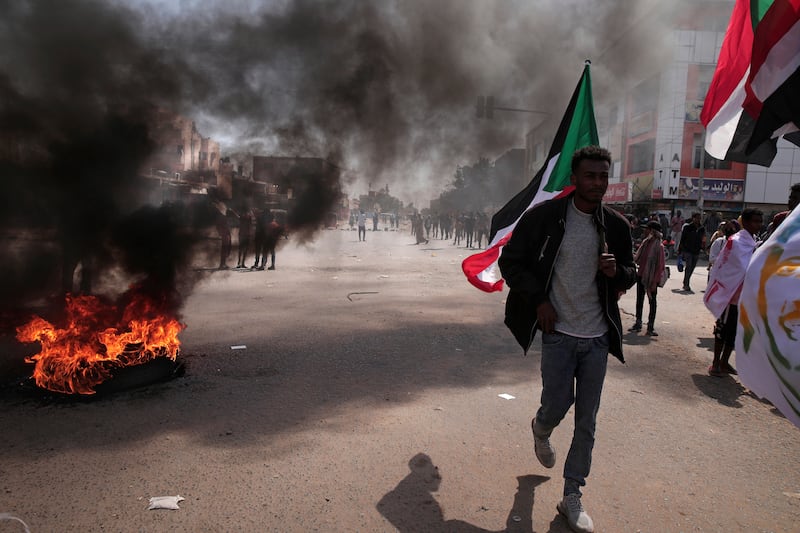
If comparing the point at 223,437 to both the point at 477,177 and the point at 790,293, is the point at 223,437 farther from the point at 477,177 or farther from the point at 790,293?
the point at 477,177

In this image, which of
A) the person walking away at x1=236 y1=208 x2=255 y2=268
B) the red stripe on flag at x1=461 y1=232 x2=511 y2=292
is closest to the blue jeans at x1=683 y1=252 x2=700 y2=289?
the red stripe on flag at x1=461 y1=232 x2=511 y2=292

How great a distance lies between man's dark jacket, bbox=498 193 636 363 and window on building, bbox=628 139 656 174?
24.6m

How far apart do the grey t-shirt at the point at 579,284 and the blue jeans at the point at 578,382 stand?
0.05 m

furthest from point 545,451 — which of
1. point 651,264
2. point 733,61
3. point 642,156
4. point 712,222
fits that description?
point 642,156

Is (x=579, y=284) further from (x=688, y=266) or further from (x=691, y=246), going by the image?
(x=691, y=246)

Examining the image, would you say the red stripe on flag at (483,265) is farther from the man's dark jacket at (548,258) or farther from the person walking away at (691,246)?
the person walking away at (691,246)

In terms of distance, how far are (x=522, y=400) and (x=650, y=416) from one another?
2.97 feet

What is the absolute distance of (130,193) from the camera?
6.29 m

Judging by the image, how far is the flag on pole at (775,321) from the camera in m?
1.25

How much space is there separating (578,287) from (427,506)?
128cm

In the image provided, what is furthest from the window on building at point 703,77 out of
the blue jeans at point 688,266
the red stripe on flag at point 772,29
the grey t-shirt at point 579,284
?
the grey t-shirt at point 579,284

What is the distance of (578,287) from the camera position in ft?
8.25

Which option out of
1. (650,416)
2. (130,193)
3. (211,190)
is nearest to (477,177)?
(211,190)

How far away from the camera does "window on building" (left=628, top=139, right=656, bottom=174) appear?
2460cm
